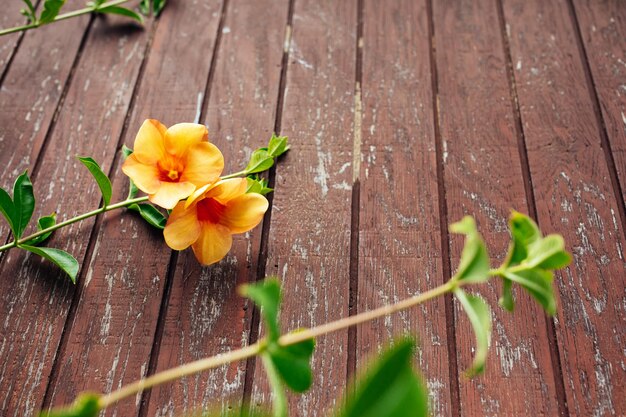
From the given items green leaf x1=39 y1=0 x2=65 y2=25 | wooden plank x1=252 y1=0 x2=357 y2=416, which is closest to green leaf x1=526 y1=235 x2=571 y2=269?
wooden plank x1=252 y1=0 x2=357 y2=416

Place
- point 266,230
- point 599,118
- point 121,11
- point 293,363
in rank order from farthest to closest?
point 121,11
point 599,118
point 266,230
point 293,363

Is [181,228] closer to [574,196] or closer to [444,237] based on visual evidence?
[444,237]

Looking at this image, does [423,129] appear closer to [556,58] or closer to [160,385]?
[556,58]

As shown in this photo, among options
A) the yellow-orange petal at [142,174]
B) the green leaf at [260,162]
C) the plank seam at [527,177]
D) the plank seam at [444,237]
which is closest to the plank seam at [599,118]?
the plank seam at [527,177]

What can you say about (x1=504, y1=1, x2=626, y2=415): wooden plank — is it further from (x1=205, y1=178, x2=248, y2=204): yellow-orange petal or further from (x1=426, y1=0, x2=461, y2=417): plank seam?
(x1=205, y1=178, x2=248, y2=204): yellow-orange petal

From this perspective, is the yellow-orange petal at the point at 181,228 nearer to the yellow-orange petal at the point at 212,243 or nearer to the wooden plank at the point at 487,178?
the yellow-orange petal at the point at 212,243

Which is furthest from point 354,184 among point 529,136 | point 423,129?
point 529,136

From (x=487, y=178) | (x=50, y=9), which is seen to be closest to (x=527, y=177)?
(x=487, y=178)
